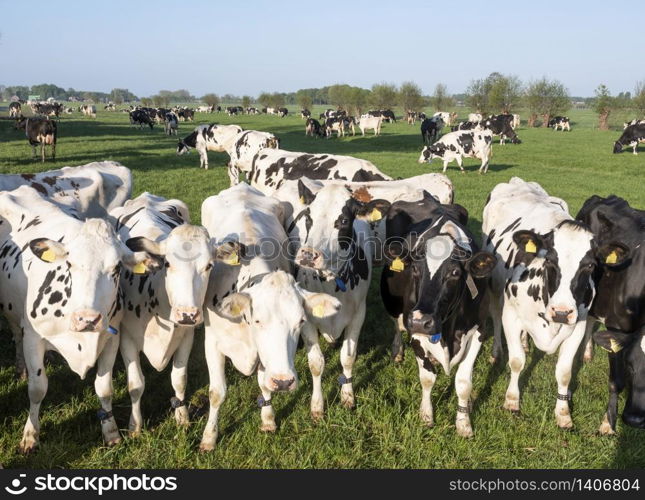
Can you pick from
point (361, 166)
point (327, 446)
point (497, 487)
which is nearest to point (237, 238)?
point (327, 446)

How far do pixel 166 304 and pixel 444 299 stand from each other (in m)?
2.35

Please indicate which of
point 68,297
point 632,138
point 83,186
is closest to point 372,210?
point 68,297

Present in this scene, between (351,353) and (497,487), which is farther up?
(351,353)

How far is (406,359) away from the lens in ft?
20.2

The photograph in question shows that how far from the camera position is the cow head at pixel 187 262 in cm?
397

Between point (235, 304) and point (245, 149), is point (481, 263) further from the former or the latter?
point (245, 149)

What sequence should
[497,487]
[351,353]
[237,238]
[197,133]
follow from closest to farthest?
1. [497,487]
2. [237,238]
3. [351,353]
4. [197,133]

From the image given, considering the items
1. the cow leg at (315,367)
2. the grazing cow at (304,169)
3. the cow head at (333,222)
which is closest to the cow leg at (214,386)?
the cow leg at (315,367)

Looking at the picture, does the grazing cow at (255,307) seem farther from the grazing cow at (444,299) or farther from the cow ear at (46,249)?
the cow ear at (46,249)

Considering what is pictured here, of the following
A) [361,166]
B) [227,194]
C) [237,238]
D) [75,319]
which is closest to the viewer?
[75,319]

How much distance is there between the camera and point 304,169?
11492 mm

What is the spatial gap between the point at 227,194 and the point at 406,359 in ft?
9.95

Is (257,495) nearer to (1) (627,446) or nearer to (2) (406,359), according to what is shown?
(2) (406,359)

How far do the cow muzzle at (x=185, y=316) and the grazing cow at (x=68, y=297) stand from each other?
467mm
